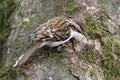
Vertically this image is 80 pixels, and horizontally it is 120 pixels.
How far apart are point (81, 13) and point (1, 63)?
3.68 ft

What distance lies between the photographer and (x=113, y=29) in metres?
5.23

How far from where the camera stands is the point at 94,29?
505 cm

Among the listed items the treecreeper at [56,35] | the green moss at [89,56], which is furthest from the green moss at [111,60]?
the treecreeper at [56,35]

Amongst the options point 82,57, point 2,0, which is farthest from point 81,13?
point 2,0

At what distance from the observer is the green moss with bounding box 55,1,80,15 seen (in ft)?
17.1

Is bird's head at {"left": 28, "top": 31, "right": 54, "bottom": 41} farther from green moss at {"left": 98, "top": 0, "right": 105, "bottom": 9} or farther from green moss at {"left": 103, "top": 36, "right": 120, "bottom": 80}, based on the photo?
green moss at {"left": 98, "top": 0, "right": 105, "bottom": 9}

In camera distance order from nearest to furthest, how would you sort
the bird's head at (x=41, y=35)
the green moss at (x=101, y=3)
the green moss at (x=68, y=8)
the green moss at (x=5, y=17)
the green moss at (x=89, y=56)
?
the bird's head at (x=41, y=35) → the green moss at (x=89, y=56) → the green moss at (x=68, y=8) → the green moss at (x=101, y=3) → the green moss at (x=5, y=17)

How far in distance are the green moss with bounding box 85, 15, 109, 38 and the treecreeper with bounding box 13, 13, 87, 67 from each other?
0.47 ft

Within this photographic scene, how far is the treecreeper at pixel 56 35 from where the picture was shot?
4418mm

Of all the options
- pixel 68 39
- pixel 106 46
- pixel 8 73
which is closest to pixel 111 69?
pixel 106 46

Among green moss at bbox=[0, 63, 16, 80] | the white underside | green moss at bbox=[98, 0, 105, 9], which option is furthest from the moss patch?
green moss at bbox=[0, 63, 16, 80]

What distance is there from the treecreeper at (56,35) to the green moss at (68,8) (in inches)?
13.9

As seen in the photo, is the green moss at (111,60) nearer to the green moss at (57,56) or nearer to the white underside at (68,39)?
the white underside at (68,39)

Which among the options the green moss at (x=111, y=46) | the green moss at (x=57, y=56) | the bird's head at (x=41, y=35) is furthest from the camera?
the green moss at (x=111, y=46)
